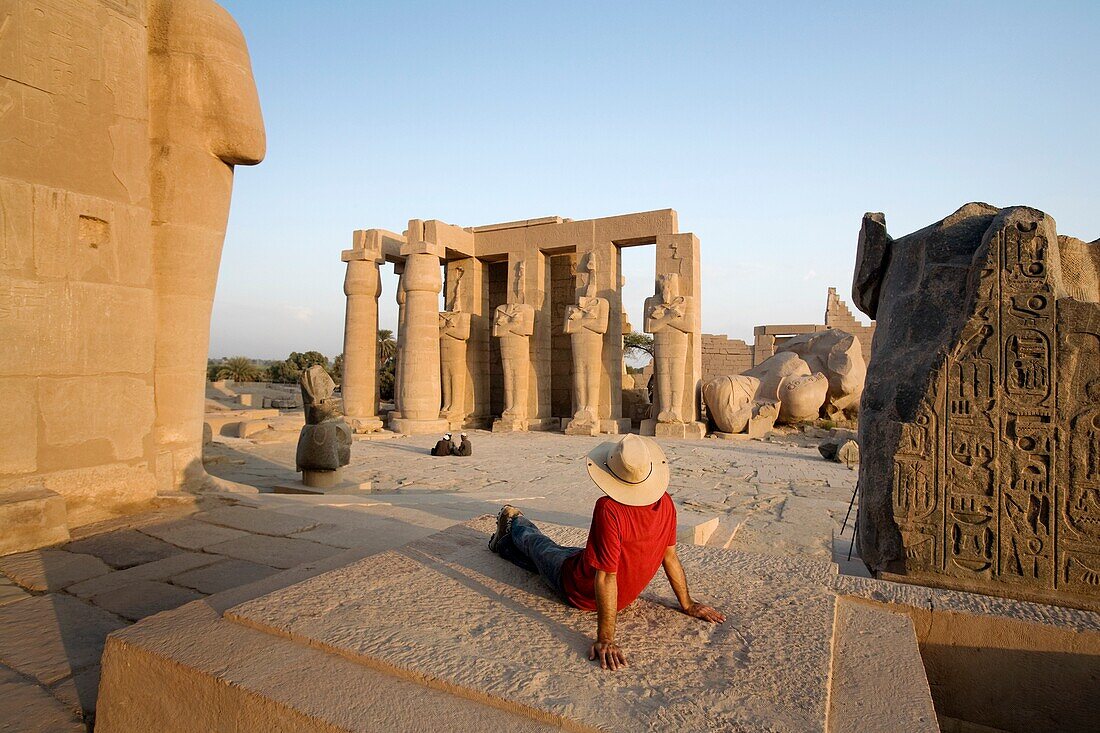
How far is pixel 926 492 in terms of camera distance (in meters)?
2.88

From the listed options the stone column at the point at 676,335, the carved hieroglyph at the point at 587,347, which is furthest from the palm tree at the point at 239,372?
the stone column at the point at 676,335

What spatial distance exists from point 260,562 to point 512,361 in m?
10.2

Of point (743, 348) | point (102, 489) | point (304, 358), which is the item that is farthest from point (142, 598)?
point (304, 358)

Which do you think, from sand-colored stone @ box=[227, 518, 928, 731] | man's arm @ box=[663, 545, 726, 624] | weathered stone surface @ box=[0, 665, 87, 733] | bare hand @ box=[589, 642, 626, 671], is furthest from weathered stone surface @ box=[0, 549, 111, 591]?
man's arm @ box=[663, 545, 726, 624]

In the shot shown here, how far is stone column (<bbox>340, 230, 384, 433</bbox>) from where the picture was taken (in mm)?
13125

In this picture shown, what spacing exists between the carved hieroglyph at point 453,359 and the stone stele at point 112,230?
9408mm

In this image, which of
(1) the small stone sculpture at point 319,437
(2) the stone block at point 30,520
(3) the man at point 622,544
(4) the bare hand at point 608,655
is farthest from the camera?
(1) the small stone sculpture at point 319,437

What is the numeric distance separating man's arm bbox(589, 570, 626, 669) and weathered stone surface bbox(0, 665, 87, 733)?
162 centimetres

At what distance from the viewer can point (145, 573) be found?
3.03 meters

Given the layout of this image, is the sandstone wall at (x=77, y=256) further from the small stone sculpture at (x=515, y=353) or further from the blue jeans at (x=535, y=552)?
the small stone sculpture at (x=515, y=353)

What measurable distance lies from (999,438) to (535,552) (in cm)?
212

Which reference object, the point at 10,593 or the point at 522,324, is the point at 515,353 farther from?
the point at 10,593

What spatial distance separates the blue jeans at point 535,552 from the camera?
7.70ft

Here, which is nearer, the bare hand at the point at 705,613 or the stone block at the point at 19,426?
the bare hand at the point at 705,613
